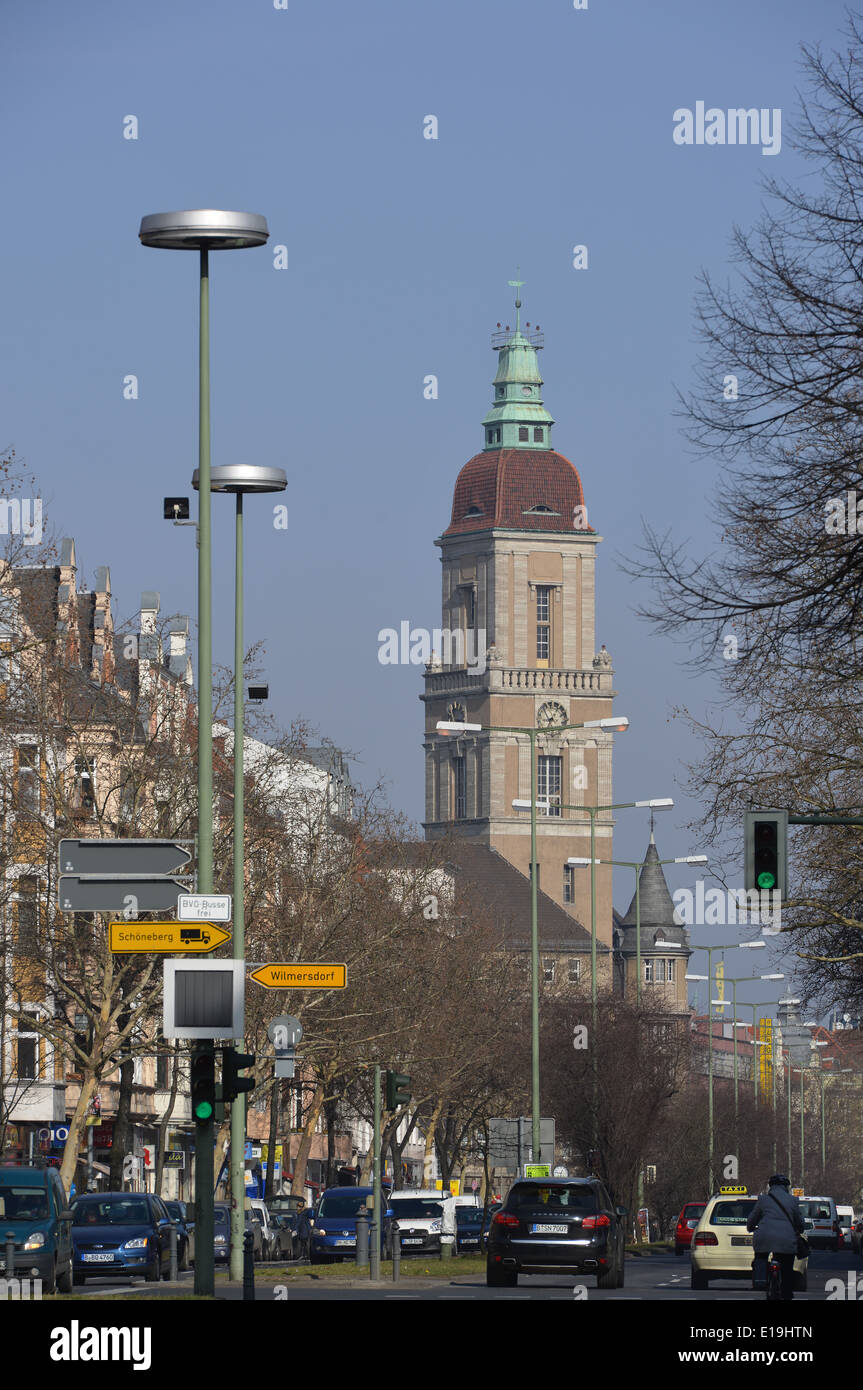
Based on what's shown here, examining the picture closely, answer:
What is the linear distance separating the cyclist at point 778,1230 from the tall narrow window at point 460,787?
145 meters

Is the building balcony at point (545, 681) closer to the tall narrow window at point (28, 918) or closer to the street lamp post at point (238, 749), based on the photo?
the tall narrow window at point (28, 918)

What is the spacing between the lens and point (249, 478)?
30188 millimetres

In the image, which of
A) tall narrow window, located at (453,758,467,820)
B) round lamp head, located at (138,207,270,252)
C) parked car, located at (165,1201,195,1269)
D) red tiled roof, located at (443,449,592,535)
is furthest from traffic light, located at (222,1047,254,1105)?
red tiled roof, located at (443,449,592,535)

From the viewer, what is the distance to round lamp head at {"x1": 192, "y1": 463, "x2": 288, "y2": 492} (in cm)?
3012

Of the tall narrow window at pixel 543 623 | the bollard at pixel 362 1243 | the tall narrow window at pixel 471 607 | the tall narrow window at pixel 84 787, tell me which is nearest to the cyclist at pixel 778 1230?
the bollard at pixel 362 1243

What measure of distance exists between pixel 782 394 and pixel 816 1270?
30.8 m

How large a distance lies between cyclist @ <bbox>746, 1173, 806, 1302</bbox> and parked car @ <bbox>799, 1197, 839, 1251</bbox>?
50763 mm

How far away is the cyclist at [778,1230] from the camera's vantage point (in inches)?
938

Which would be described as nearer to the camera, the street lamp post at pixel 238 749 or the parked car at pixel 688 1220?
the street lamp post at pixel 238 749

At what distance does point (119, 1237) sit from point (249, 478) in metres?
12.4

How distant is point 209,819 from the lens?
22859mm

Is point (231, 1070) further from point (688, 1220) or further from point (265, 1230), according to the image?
point (688, 1220)

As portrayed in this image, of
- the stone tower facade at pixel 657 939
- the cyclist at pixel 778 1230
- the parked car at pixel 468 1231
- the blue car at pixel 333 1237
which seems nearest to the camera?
the cyclist at pixel 778 1230
